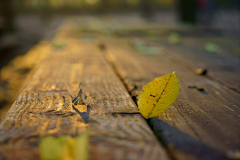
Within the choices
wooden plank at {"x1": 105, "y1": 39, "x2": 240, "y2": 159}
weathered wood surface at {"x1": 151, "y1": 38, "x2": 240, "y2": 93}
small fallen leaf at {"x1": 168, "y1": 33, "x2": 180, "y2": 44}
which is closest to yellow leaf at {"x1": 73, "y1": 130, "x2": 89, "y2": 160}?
wooden plank at {"x1": 105, "y1": 39, "x2": 240, "y2": 159}

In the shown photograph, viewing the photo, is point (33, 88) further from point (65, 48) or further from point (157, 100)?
point (65, 48)

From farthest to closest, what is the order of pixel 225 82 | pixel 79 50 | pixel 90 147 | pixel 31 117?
pixel 79 50 → pixel 225 82 → pixel 31 117 → pixel 90 147

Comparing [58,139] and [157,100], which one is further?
[157,100]

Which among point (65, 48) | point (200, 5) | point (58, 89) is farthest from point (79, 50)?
point (200, 5)

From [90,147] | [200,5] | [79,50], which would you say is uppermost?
[200,5]

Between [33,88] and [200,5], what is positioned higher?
[200,5]

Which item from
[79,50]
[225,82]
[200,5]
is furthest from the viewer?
[200,5]

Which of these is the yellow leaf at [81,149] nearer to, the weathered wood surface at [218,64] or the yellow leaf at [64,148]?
the yellow leaf at [64,148]
